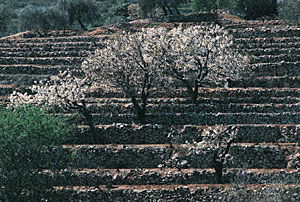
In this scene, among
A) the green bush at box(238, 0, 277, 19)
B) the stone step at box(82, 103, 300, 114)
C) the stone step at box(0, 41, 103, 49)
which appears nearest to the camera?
the stone step at box(82, 103, 300, 114)

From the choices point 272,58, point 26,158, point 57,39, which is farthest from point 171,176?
point 57,39

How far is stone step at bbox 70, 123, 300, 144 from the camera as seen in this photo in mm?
32250

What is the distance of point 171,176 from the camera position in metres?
28.1

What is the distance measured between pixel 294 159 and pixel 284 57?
19971 mm

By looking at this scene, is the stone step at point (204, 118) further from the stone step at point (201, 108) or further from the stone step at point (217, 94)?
the stone step at point (217, 94)

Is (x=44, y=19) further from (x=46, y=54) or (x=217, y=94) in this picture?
(x=217, y=94)

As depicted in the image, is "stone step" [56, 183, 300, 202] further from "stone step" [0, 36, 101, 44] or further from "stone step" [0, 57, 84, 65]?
"stone step" [0, 36, 101, 44]

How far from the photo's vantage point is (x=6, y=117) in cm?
2600

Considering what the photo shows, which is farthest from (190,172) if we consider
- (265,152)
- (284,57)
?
(284,57)

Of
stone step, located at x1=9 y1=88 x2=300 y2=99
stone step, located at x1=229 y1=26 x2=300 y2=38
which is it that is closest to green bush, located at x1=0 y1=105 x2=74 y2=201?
stone step, located at x1=9 y1=88 x2=300 y2=99

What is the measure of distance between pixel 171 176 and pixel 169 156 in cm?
256

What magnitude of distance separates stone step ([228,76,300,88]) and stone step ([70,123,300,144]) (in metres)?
9.89

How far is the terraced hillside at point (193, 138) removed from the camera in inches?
1053

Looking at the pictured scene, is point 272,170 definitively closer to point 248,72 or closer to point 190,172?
point 190,172
